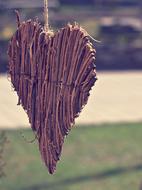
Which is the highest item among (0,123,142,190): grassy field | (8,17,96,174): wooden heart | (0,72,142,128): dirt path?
(8,17,96,174): wooden heart

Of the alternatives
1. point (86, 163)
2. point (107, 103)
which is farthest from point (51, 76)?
point (107, 103)

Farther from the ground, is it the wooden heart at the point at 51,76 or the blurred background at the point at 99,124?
the wooden heart at the point at 51,76

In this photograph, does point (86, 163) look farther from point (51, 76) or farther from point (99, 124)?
point (51, 76)

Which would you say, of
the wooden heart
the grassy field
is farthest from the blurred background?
the wooden heart

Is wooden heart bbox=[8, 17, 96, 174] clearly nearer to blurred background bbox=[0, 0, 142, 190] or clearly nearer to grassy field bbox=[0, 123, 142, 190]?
blurred background bbox=[0, 0, 142, 190]

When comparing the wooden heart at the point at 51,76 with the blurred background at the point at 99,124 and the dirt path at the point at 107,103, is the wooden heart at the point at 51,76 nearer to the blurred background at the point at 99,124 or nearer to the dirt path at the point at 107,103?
the blurred background at the point at 99,124

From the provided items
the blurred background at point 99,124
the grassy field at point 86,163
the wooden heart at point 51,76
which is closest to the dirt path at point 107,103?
the blurred background at point 99,124

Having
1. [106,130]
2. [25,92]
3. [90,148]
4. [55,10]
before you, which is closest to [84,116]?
[106,130]

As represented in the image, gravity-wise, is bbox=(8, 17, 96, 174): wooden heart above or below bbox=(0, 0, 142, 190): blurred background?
above
